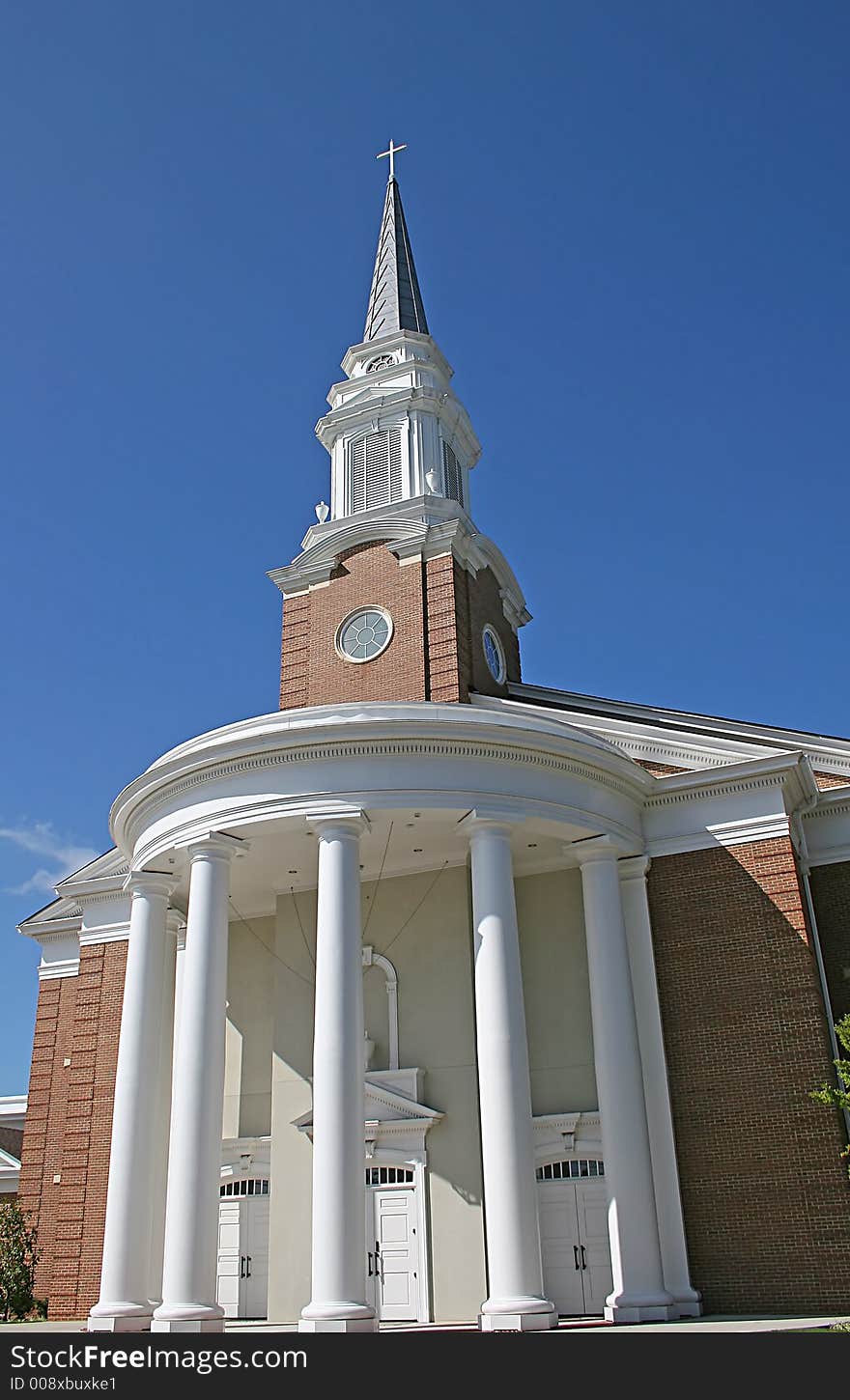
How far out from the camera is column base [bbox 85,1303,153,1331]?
19.0 metres

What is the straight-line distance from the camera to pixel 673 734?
23.5m

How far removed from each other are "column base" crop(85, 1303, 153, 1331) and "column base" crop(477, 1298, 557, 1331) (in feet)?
20.5

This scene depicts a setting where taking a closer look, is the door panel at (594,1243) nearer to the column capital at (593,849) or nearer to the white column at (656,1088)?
the white column at (656,1088)

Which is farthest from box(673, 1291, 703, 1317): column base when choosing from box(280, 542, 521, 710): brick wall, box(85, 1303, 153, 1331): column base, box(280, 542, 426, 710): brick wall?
box(280, 542, 426, 710): brick wall

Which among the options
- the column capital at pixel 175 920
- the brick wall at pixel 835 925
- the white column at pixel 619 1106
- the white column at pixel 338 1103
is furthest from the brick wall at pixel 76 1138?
the brick wall at pixel 835 925

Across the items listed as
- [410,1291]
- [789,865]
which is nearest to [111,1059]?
[410,1291]

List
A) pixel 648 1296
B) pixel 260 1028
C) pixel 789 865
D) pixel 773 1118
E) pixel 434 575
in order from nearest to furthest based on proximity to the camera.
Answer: pixel 648 1296
pixel 773 1118
pixel 789 865
pixel 260 1028
pixel 434 575

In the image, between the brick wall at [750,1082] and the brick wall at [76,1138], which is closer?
the brick wall at [750,1082]

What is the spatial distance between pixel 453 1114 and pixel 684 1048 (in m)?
4.46

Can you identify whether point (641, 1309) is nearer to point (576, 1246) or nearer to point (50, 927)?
point (576, 1246)

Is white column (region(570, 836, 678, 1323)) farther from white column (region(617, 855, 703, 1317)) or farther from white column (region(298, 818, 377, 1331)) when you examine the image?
white column (region(298, 818, 377, 1331))

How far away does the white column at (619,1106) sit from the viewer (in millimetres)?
18219

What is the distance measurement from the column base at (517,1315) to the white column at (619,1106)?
230 centimetres

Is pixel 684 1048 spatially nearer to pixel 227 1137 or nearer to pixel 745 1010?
pixel 745 1010
